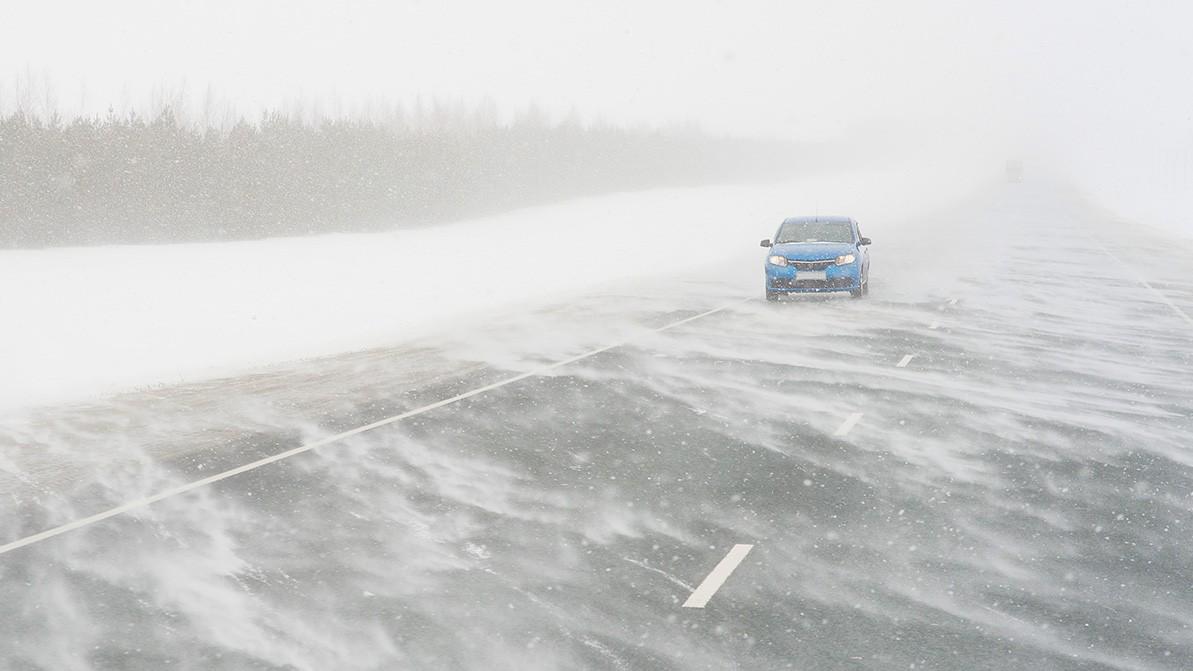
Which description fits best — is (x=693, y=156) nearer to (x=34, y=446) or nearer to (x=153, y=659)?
(x=34, y=446)

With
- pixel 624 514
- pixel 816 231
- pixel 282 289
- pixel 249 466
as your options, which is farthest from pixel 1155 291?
pixel 249 466

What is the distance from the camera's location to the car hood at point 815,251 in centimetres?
2427

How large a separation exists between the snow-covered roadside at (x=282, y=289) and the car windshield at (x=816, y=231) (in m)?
4.75

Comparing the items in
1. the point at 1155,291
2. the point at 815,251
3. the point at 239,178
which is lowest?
the point at 1155,291

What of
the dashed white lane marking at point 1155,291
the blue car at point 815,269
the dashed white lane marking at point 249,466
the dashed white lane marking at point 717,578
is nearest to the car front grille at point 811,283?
the blue car at point 815,269

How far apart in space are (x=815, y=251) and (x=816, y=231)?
66.9 inches

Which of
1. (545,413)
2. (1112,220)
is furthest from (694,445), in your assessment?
(1112,220)

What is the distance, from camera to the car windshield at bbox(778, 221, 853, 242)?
25.6 metres

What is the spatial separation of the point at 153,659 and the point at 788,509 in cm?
450

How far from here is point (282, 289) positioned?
25.7 metres

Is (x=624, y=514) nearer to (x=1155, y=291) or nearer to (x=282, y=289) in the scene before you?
(x=282, y=289)

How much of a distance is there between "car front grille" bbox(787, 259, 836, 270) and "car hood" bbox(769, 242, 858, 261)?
67 millimetres

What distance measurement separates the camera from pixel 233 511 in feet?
28.6

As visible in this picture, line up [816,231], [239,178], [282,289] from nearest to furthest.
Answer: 1. [282,289]
2. [816,231]
3. [239,178]
